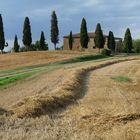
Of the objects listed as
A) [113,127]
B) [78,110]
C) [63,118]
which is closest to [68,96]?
[78,110]

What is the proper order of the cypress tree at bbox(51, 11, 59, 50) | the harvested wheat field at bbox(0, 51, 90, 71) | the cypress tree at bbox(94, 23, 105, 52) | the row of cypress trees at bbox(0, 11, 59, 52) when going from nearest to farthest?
the harvested wheat field at bbox(0, 51, 90, 71), the row of cypress trees at bbox(0, 11, 59, 52), the cypress tree at bbox(51, 11, 59, 50), the cypress tree at bbox(94, 23, 105, 52)

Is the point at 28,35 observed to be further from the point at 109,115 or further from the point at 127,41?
the point at 109,115

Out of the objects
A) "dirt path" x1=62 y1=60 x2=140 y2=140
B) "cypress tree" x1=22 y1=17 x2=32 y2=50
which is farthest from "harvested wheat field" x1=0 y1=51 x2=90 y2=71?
"dirt path" x1=62 y1=60 x2=140 y2=140

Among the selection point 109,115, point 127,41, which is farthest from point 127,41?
point 109,115

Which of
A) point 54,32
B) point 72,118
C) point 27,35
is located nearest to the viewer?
point 72,118

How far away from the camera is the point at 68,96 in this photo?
72.8ft

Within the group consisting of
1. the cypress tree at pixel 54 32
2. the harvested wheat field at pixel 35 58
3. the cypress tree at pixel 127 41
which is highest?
the cypress tree at pixel 54 32

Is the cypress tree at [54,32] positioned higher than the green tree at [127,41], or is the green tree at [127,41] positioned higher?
the cypress tree at [54,32]

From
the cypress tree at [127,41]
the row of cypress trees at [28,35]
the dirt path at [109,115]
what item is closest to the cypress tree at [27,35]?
the row of cypress trees at [28,35]

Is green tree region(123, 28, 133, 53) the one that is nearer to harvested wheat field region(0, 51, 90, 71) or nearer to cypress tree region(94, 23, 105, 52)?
cypress tree region(94, 23, 105, 52)

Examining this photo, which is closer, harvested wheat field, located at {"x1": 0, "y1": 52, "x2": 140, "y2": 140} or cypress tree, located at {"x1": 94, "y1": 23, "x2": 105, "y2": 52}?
harvested wheat field, located at {"x1": 0, "y1": 52, "x2": 140, "y2": 140}

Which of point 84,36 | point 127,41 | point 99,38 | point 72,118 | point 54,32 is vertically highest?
point 54,32

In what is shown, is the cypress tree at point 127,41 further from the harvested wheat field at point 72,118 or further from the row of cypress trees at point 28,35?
the harvested wheat field at point 72,118

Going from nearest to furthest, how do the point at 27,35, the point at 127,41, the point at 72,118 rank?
the point at 72,118 → the point at 27,35 → the point at 127,41
